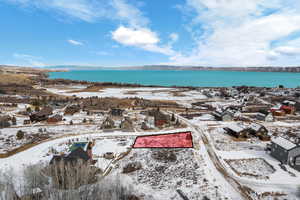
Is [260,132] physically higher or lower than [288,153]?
higher

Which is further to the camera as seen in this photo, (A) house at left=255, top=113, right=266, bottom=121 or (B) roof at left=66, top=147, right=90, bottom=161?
(A) house at left=255, top=113, right=266, bottom=121

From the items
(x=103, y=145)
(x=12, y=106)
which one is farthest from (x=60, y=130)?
(x=12, y=106)

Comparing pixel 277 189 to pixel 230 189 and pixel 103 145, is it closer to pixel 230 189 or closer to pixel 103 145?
pixel 230 189

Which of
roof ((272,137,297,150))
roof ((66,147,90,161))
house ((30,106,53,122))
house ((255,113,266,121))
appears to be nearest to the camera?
roof ((66,147,90,161))

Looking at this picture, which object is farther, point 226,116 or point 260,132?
point 226,116

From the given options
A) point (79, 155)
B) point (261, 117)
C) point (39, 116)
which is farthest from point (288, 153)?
point (39, 116)

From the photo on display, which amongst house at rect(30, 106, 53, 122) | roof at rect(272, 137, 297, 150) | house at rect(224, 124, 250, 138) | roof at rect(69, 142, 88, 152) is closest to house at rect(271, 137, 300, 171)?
roof at rect(272, 137, 297, 150)

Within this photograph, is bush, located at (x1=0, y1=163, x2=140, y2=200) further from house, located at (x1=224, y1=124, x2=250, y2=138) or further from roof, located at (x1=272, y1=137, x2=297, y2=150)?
house, located at (x1=224, y1=124, x2=250, y2=138)

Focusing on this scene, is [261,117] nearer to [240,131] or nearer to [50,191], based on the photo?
[240,131]

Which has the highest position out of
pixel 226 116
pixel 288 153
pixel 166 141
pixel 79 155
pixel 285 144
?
pixel 226 116

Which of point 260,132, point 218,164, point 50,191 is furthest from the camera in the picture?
point 260,132

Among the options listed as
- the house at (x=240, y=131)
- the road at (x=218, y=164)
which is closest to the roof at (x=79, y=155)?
the road at (x=218, y=164)
